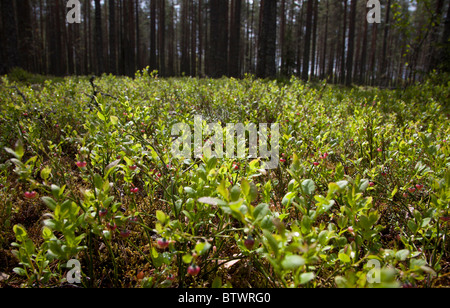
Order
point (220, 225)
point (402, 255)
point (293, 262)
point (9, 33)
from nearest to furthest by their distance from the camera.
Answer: point (293, 262)
point (402, 255)
point (220, 225)
point (9, 33)

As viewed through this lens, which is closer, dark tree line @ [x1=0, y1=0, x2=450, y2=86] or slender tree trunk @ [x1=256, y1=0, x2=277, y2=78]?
dark tree line @ [x1=0, y1=0, x2=450, y2=86]

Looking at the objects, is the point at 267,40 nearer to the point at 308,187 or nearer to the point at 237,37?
the point at 308,187

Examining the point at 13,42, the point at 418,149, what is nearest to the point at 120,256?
the point at 418,149

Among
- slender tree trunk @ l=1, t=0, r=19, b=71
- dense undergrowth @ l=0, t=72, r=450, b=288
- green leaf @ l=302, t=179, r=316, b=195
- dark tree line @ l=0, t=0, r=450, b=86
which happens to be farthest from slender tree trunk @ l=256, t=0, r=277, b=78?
slender tree trunk @ l=1, t=0, r=19, b=71

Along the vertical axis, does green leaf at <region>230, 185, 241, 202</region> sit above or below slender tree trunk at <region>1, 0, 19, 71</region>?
below

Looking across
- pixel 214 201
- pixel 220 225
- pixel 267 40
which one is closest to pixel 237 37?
pixel 267 40

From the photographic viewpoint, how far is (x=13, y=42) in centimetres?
1031

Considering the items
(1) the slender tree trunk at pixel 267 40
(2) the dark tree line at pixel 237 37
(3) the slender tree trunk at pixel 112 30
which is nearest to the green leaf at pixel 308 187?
(2) the dark tree line at pixel 237 37

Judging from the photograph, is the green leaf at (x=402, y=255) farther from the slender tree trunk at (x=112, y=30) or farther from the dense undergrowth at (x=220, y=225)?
the slender tree trunk at (x=112, y=30)

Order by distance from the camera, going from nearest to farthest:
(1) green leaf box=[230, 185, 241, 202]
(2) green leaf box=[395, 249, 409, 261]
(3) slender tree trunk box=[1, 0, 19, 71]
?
(1) green leaf box=[230, 185, 241, 202], (2) green leaf box=[395, 249, 409, 261], (3) slender tree trunk box=[1, 0, 19, 71]

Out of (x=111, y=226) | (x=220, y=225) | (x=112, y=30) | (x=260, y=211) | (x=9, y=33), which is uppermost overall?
(x=112, y=30)

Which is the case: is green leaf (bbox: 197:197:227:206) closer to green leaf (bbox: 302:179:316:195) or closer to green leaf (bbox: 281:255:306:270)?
green leaf (bbox: 281:255:306:270)
